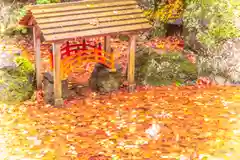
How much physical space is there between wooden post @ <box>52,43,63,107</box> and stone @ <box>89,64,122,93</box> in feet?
5.32

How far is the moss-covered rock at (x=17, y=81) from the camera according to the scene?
13461 millimetres

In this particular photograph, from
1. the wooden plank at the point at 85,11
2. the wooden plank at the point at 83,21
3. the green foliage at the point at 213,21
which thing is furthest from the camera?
the green foliage at the point at 213,21

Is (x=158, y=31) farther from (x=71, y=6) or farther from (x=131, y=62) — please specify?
(x=71, y=6)

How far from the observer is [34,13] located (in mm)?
12289

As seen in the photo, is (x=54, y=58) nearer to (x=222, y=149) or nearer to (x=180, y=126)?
(x=180, y=126)

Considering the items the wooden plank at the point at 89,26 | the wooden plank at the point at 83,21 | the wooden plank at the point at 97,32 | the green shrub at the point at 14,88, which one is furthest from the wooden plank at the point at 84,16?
the green shrub at the point at 14,88

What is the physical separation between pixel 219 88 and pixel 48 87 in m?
5.89

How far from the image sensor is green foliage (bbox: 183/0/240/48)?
14.4m

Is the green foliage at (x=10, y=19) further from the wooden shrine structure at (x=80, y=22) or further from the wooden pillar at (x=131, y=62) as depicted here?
the wooden pillar at (x=131, y=62)

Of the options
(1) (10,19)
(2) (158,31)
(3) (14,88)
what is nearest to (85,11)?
(3) (14,88)

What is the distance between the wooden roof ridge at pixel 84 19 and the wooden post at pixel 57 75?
1.52 feet

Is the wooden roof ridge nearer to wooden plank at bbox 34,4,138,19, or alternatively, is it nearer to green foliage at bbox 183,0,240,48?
wooden plank at bbox 34,4,138,19

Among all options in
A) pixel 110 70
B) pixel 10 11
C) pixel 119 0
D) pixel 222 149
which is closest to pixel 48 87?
pixel 110 70

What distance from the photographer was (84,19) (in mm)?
12680
